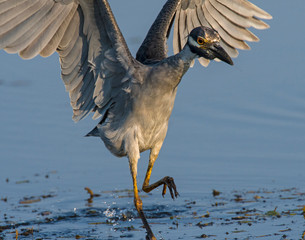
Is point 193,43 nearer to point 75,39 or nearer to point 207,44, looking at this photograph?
point 207,44

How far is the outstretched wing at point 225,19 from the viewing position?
9.00m

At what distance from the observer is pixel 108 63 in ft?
25.2

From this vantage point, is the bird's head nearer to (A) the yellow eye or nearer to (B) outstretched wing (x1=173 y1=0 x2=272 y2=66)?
(A) the yellow eye

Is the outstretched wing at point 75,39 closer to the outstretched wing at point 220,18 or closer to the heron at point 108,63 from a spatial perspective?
the heron at point 108,63

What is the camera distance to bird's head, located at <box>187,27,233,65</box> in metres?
7.34

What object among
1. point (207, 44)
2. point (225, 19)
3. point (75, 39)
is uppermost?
point (225, 19)

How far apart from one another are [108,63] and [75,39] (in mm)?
392

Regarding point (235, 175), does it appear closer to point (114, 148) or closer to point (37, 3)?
point (114, 148)

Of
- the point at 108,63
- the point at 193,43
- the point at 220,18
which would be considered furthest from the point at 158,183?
the point at 220,18

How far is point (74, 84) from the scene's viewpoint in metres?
7.90

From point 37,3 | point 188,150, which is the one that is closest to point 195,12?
point 188,150

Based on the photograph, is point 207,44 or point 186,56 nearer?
point 207,44

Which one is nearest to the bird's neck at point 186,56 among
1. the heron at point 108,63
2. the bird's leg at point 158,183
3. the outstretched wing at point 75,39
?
the heron at point 108,63

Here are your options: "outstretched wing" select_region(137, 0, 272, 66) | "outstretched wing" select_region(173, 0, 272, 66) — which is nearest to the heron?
"outstretched wing" select_region(137, 0, 272, 66)
